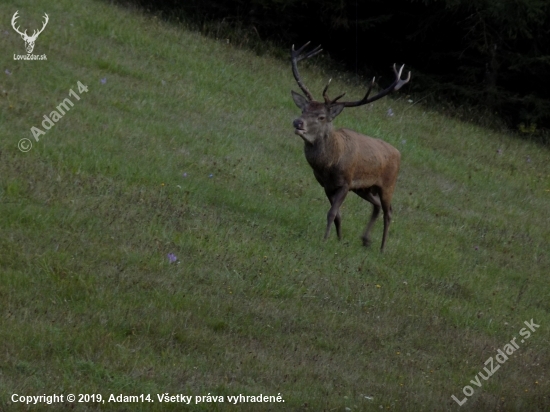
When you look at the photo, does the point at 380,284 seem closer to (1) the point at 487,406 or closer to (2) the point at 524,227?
(1) the point at 487,406

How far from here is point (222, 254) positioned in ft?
Answer: 32.3

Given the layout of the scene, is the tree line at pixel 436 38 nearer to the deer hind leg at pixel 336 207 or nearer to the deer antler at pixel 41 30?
the deer antler at pixel 41 30

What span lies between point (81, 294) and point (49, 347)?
106cm

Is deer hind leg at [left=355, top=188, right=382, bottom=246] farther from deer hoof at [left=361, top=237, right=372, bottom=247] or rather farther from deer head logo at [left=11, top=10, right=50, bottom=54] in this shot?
deer head logo at [left=11, top=10, right=50, bottom=54]

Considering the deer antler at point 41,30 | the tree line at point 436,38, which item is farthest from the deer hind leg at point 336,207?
the tree line at point 436,38

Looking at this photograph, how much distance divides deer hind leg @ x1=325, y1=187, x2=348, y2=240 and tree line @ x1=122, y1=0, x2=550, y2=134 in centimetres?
1033

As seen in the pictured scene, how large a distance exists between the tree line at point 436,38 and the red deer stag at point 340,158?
31.8 feet

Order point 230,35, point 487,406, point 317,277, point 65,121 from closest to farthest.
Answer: point 487,406, point 317,277, point 65,121, point 230,35

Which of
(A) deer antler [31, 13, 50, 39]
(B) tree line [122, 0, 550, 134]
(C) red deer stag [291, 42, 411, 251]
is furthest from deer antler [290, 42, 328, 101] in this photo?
(B) tree line [122, 0, 550, 134]

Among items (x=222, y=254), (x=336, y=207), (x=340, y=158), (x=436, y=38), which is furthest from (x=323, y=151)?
(x=436, y=38)

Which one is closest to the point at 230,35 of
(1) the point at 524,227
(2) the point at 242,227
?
(1) the point at 524,227

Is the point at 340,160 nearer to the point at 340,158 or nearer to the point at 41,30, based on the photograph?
the point at 340,158

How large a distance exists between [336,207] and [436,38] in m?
13.3

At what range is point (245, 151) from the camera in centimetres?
1416
